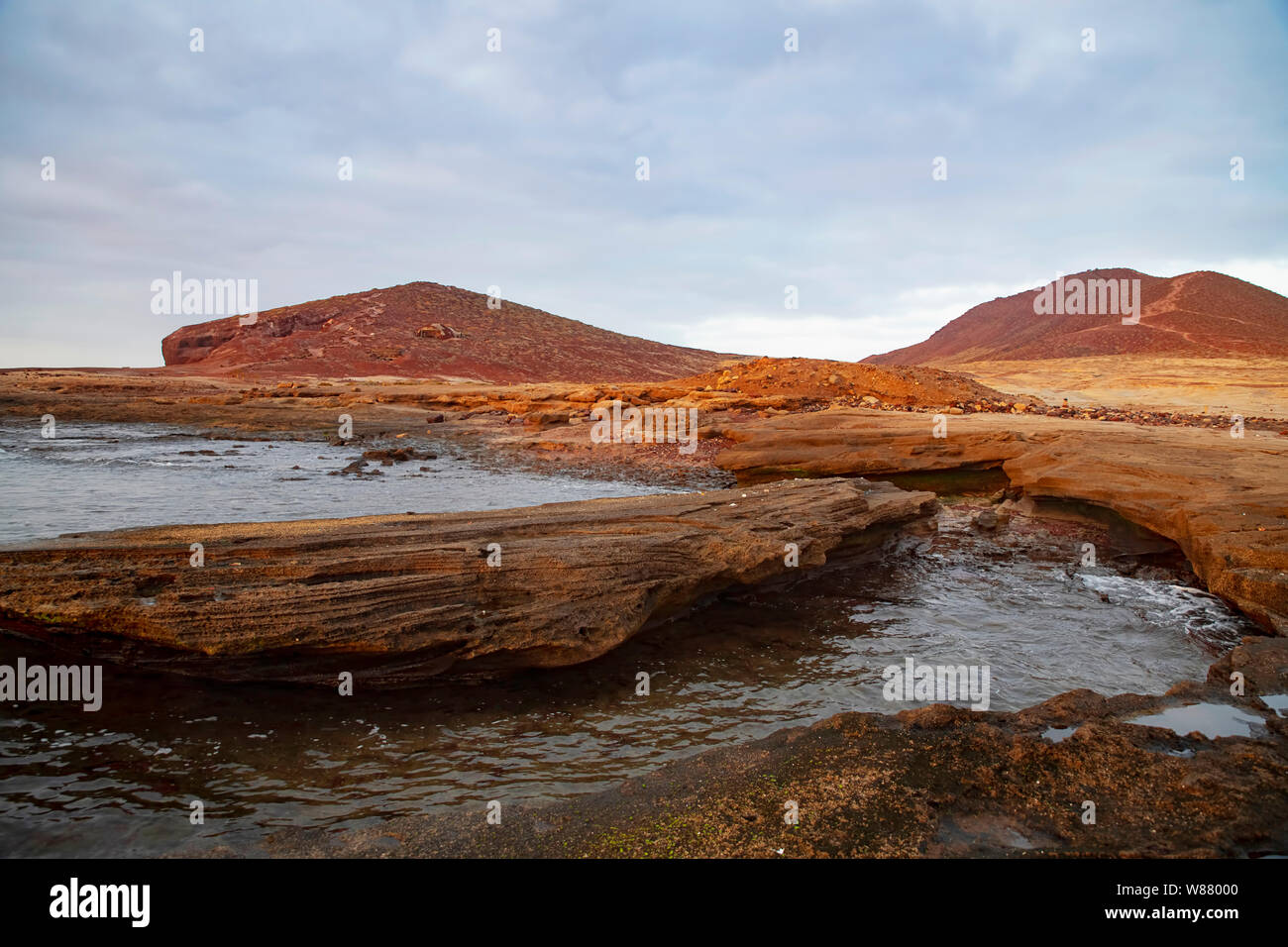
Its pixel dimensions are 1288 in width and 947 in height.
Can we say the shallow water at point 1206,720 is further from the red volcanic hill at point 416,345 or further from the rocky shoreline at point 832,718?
the red volcanic hill at point 416,345

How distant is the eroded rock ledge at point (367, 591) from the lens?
5.03m

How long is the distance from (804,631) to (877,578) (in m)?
2.26

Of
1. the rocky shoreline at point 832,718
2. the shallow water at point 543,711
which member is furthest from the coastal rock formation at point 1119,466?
the shallow water at point 543,711

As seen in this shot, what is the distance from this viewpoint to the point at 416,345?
51500 millimetres

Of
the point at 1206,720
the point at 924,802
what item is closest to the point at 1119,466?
the point at 1206,720

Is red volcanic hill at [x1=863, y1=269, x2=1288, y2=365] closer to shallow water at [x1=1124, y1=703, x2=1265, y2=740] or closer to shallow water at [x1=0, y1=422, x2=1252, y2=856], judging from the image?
shallow water at [x1=0, y1=422, x2=1252, y2=856]

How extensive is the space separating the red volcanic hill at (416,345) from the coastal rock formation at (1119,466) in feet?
118

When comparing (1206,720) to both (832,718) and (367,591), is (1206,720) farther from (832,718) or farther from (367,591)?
(367,591)

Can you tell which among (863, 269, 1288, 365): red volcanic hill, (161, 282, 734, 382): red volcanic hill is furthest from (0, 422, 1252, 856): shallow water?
(863, 269, 1288, 365): red volcanic hill

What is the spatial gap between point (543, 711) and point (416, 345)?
50.0 meters

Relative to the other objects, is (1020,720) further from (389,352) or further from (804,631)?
(389,352)
